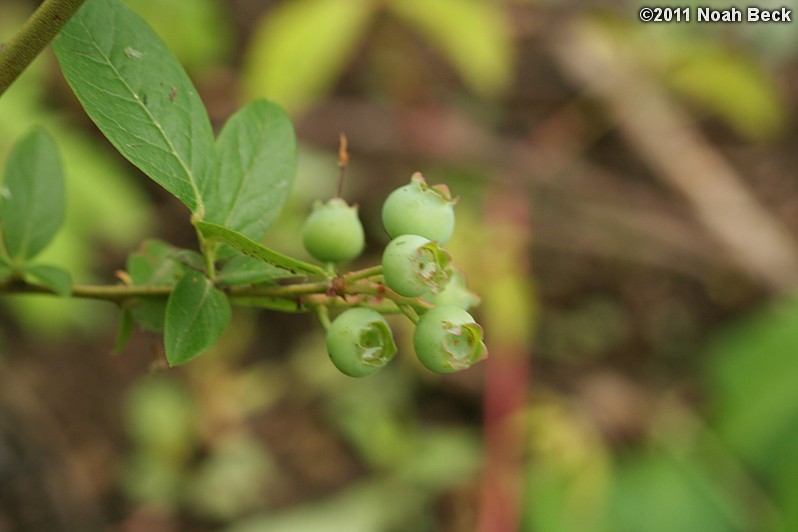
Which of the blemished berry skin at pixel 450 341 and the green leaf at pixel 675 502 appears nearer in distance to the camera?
the blemished berry skin at pixel 450 341

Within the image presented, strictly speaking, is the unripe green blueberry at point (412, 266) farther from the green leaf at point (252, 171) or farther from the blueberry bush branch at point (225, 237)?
the green leaf at point (252, 171)

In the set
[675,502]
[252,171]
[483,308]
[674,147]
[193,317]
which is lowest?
[193,317]

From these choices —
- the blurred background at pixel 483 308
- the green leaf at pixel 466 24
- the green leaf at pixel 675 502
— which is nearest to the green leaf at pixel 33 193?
the blurred background at pixel 483 308

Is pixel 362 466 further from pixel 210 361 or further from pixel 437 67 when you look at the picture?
pixel 437 67

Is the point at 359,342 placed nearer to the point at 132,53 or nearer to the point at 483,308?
the point at 132,53

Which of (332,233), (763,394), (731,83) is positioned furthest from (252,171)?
(731,83)

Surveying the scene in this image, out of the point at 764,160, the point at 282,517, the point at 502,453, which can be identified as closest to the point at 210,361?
the point at 282,517
